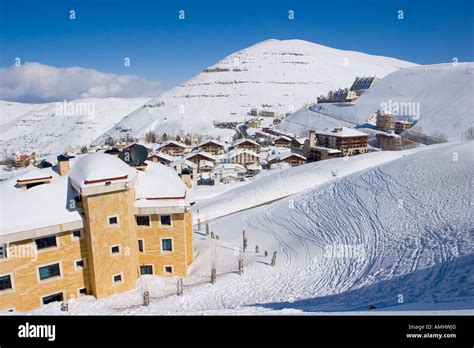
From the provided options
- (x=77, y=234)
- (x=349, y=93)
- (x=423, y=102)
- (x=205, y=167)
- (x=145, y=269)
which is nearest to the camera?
(x=77, y=234)

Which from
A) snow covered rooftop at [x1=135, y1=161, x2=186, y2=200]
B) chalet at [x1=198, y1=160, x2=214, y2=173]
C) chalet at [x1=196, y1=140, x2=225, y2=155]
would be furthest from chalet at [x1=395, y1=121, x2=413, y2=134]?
snow covered rooftop at [x1=135, y1=161, x2=186, y2=200]

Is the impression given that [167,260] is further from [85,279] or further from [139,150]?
[139,150]

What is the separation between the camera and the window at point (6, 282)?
13.4 m

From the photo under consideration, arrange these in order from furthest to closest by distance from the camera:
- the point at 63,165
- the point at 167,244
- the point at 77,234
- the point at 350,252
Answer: the point at 350,252 < the point at 167,244 < the point at 63,165 < the point at 77,234

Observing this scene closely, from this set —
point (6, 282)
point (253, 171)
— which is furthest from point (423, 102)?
point (6, 282)

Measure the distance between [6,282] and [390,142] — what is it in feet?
235

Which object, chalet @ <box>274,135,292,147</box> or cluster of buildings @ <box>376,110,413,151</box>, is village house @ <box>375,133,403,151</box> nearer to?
cluster of buildings @ <box>376,110,413,151</box>

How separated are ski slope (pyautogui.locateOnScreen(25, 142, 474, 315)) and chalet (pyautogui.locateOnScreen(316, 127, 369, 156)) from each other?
36097 mm

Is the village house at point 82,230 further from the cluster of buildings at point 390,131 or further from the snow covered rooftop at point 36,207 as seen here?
the cluster of buildings at point 390,131

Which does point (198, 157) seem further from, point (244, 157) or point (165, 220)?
point (165, 220)

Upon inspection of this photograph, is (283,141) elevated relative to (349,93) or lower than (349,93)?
lower

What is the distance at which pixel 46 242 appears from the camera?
47.3ft

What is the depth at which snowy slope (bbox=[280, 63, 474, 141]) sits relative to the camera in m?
76.2
